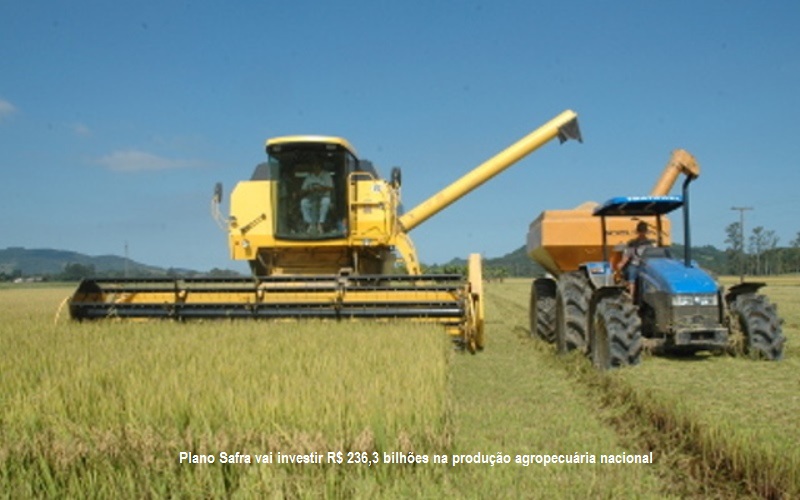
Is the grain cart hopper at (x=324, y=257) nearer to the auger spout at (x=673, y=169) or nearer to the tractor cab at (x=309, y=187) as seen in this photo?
the tractor cab at (x=309, y=187)

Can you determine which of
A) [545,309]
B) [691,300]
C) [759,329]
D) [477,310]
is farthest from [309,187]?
[759,329]

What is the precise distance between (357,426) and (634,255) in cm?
527

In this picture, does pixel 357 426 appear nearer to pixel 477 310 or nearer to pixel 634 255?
pixel 477 310

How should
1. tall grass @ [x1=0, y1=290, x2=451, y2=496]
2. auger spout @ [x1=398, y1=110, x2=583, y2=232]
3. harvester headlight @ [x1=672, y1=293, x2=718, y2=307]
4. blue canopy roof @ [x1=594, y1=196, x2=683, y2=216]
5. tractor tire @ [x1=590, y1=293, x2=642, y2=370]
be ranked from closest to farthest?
tall grass @ [x1=0, y1=290, x2=451, y2=496], tractor tire @ [x1=590, y1=293, x2=642, y2=370], harvester headlight @ [x1=672, y1=293, x2=718, y2=307], blue canopy roof @ [x1=594, y1=196, x2=683, y2=216], auger spout @ [x1=398, y1=110, x2=583, y2=232]

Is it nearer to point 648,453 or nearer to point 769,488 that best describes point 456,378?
point 648,453

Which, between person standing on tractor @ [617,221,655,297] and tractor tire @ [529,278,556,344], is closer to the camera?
person standing on tractor @ [617,221,655,297]

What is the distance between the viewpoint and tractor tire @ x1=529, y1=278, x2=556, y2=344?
371 inches

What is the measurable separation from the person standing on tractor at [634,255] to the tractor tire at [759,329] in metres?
1.05

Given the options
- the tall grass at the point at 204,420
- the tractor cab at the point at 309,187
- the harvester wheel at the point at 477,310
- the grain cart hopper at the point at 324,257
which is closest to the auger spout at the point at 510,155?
the grain cart hopper at the point at 324,257

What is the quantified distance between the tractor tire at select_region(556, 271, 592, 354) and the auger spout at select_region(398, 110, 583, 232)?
348cm

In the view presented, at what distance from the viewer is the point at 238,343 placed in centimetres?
572

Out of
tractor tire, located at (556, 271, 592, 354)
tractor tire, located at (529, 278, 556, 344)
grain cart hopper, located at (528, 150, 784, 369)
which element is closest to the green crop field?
grain cart hopper, located at (528, 150, 784, 369)

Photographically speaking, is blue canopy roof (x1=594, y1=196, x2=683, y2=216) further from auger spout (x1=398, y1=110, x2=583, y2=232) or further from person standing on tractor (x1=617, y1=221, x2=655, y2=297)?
auger spout (x1=398, y1=110, x2=583, y2=232)

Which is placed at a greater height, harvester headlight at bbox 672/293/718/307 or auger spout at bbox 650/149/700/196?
auger spout at bbox 650/149/700/196
